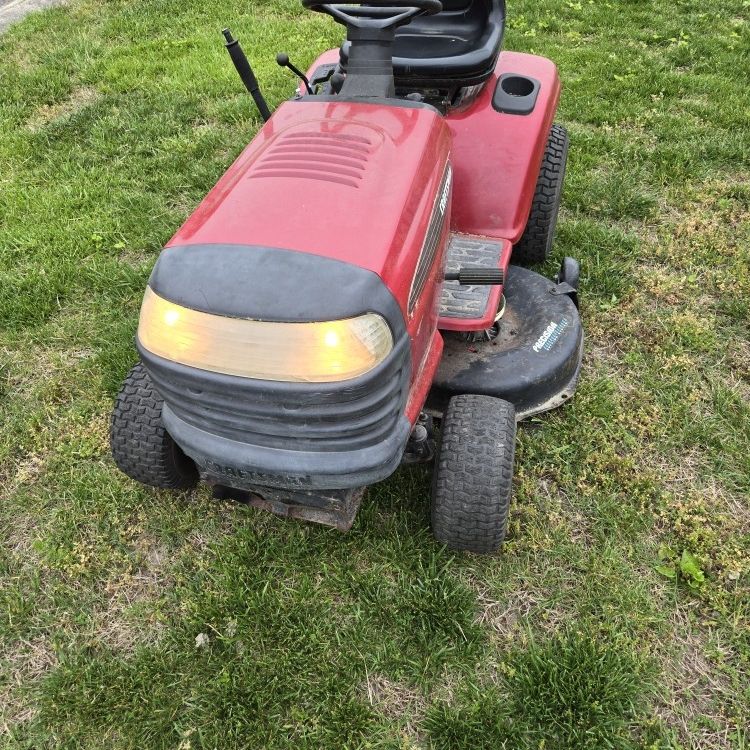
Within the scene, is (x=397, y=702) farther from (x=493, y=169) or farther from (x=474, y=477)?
(x=493, y=169)

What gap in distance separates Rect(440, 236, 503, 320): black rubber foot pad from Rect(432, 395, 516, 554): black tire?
1.24 feet

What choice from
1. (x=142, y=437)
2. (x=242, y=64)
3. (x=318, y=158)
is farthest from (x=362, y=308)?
(x=242, y=64)

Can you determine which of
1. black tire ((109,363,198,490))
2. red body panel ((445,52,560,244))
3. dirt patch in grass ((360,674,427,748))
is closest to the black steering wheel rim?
red body panel ((445,52,560,244))

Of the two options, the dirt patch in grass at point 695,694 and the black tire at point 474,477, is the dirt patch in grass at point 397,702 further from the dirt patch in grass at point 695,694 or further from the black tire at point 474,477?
the dirt patch in grass at point 695,694

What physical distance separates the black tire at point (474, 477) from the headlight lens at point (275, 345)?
20.8 inches

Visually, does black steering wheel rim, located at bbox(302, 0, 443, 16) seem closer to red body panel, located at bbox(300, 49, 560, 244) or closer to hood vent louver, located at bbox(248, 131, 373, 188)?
hood vent louver, located at bbox(248, 131, 373, 188)

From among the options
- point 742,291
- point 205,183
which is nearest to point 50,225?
point 205,183

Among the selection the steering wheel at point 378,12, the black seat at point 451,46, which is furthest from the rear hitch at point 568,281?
the steering wheel at point 378,12

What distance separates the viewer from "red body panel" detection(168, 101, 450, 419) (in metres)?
1.45

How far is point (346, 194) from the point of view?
155cm

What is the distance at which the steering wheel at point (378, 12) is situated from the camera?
1787 millimetres

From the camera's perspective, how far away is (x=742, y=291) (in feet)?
9.43

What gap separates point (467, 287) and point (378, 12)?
0.86 metres

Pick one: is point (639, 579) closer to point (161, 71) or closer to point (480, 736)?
point (480, 736)
